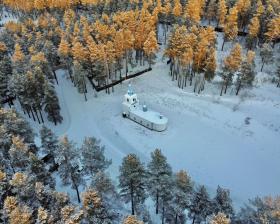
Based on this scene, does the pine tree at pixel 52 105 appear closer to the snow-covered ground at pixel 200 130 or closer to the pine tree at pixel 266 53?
the snow-covered ground at pixel 200 130

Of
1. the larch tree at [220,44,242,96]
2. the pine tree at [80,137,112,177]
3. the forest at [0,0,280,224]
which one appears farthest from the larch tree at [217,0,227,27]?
the pine tree at [80,137,112,177]

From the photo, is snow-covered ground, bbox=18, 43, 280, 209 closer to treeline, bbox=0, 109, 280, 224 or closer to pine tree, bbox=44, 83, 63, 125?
pine tree, bbox=44, 83, 63, 125

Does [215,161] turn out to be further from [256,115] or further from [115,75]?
[115,75]

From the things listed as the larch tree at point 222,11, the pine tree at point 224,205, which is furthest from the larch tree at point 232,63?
the pine tree at point 224,205

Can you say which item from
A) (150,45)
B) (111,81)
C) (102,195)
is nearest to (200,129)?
(150,45)

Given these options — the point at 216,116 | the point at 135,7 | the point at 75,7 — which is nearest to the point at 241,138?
the point at 216,116

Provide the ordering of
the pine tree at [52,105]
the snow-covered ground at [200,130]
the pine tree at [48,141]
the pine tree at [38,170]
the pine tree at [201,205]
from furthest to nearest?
the pine tree at [52,105] < the snow-covered ground at [200,130] < the pine tree at [48,141] < the pine tree at [38,170] < the pine tree at [201,205]
